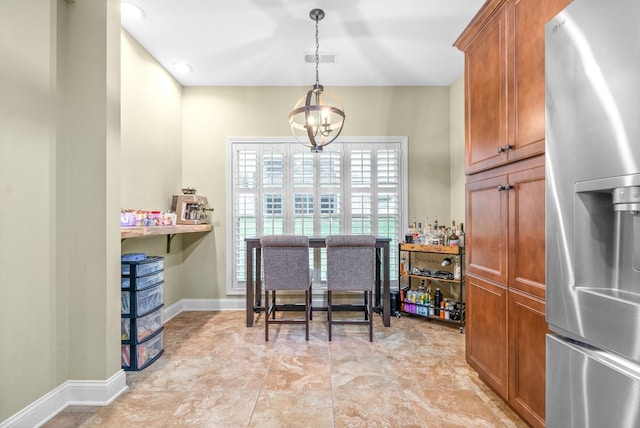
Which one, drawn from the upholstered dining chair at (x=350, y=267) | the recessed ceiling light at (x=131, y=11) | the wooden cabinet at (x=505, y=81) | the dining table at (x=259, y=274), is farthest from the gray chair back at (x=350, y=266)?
the recessed ceiling light at (x=131, y=11)

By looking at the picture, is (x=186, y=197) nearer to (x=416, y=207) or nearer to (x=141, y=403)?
(x=141, y=403)

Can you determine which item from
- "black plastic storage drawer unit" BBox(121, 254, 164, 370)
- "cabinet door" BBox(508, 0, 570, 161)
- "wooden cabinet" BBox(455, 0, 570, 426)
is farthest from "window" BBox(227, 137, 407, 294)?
"cabinet door" BBox(508, 0, 570, 161)

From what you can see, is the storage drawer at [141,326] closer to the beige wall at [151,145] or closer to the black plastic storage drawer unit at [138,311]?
the black plastic storage drawer unit at [138,311]

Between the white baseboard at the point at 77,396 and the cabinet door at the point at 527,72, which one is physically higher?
the cabinet door at the point at 527,72

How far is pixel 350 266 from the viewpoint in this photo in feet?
9.13

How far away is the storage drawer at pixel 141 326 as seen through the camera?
7.20 ft

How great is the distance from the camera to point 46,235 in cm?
172

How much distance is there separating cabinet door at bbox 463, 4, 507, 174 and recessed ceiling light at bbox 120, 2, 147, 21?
2.49m

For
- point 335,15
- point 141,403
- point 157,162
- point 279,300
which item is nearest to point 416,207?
point 279,300

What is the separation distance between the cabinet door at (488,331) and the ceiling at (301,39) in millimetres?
2101

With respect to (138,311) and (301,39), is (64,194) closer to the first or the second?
(138,311)

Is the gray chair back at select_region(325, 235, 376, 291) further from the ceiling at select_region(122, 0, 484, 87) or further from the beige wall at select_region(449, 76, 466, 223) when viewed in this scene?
the ceiling at select_region(122, 0, 484, 87)

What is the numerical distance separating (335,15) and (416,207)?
7.46ft

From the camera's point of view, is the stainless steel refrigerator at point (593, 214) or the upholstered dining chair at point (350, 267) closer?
the stainless steel refrigerator at point (593, 214)
